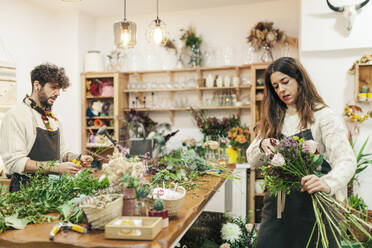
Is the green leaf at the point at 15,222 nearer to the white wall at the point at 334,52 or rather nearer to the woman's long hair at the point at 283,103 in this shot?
the woman's long hair at the point at 283,103

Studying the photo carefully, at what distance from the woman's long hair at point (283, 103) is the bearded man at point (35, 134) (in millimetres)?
1314

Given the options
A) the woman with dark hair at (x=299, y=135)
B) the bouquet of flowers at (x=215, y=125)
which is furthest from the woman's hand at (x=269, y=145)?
the bouquet of flowers at (x=215, y=125)

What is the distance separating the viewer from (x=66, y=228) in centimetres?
136

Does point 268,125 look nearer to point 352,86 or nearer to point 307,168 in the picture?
point 307,168

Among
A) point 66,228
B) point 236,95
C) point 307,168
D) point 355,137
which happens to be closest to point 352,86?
point 355,137

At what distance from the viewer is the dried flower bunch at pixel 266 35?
447 cm

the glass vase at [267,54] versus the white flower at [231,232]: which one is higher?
the glass vase at [267,54]

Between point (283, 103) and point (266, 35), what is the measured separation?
8.83 feet

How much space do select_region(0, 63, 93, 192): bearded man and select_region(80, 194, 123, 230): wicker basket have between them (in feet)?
3.13

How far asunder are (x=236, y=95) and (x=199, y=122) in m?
0.68

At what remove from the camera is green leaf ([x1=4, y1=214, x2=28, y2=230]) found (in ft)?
4.58

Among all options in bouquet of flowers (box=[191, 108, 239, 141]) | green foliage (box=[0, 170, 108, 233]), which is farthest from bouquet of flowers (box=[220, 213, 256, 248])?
bouquet of flowers (box=[191, 108, 239, 141])

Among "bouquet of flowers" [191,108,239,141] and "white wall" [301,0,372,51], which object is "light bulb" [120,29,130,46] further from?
"white wall" [301,0,372,51]

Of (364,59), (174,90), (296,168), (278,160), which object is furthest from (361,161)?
(174,90)
